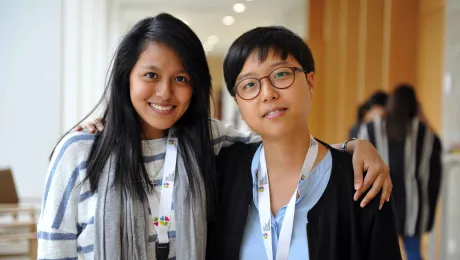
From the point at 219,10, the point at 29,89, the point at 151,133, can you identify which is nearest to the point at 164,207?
the point at 151,133

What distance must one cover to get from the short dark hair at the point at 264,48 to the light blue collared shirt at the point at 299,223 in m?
0.32

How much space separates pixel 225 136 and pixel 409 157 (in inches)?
88.7

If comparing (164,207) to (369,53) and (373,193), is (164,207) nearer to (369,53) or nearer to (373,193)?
(373,193)

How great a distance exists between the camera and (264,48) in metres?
1.46

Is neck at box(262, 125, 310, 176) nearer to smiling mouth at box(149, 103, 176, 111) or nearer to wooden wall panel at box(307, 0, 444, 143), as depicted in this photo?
smiling mouth at box(149, 103, 176, 111)

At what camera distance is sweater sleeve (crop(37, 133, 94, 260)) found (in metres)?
1.46

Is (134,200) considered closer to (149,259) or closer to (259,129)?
(149,259)

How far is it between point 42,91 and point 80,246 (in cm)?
269

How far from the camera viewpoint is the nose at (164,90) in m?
1.51

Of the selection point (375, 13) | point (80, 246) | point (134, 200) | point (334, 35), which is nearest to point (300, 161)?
point (134, 200)

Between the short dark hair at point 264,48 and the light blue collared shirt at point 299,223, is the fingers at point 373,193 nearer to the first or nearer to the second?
the light blue collared shirt at point 299,223

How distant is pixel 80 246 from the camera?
1.51 m

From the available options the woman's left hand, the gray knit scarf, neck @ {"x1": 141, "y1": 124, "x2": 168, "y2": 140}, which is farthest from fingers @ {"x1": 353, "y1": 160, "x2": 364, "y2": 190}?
neck @ {"x1": 141, "y1": 124, "x2": 168, "y2": 140}

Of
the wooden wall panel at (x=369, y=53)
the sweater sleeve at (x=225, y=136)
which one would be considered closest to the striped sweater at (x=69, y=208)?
the sweater sleeve at (x=225, y=136)
